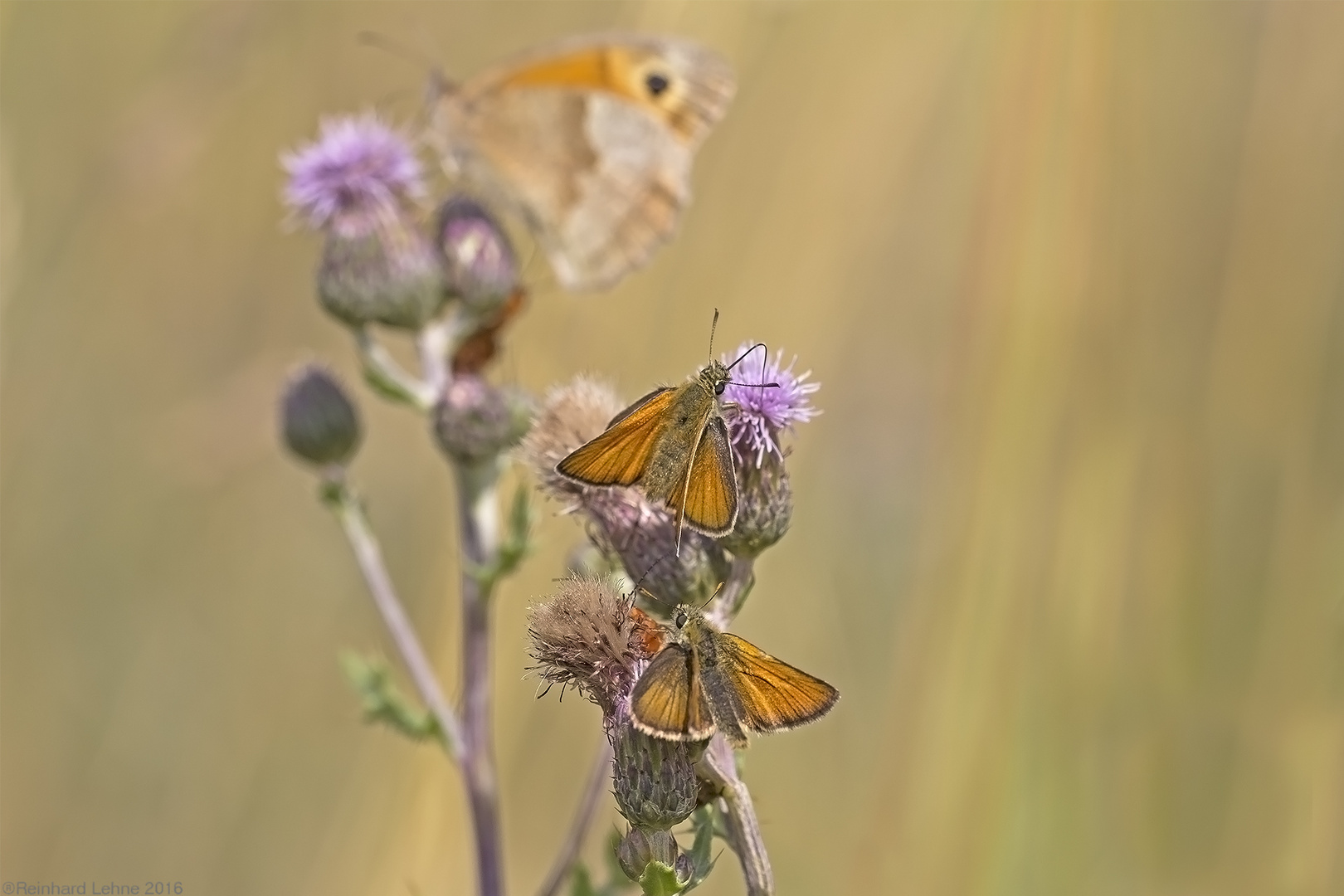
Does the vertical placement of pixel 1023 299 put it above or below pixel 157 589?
above

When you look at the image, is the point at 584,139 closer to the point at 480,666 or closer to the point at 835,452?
the point at 835,452

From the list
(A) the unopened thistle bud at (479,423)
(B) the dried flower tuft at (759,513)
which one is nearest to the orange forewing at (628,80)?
(A) the unopened thistle bud at (479,423)

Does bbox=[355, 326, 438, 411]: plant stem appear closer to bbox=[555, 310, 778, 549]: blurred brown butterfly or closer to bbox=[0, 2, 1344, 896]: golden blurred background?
bbox=[0, 2, 1344, 896]: golden blurred background

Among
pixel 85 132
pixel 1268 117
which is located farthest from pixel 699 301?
pixel 85 132

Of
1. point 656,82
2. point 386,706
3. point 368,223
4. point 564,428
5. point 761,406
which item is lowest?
point 386,706

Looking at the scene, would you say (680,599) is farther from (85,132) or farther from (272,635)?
(85,132)

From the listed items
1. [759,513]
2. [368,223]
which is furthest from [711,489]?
[368,223]
